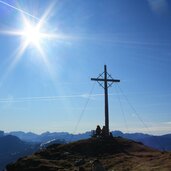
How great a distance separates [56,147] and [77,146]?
365 centimetres

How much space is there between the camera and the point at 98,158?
39281mm

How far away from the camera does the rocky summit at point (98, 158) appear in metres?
31.6

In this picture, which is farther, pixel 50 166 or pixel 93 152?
pixel 93 152

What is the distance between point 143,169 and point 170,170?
297cm

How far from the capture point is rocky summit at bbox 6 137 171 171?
3161 cm

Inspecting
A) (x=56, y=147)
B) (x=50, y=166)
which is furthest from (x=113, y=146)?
(x=50, y=166)

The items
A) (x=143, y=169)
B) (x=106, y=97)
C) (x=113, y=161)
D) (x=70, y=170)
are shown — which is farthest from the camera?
(x=106, y=97)

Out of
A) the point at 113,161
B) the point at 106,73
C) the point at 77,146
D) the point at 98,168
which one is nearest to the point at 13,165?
the point at 77,146

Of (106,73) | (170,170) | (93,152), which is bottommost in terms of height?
(170,170)

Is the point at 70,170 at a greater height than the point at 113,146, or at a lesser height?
lesser

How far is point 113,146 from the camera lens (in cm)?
4559

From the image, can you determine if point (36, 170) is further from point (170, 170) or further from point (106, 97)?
point (106, 97)

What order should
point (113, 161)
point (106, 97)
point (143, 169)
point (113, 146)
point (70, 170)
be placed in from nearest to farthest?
point (143, 169) < point (70, 170) < point (113, 161) < point (113, 146) < point (106, 97)

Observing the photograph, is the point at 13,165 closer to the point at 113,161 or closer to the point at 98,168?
the point at 113,161
